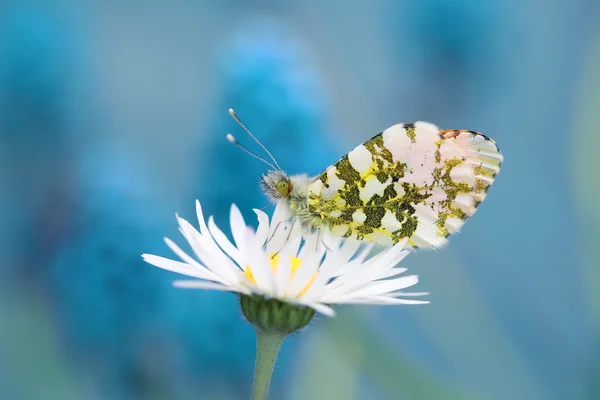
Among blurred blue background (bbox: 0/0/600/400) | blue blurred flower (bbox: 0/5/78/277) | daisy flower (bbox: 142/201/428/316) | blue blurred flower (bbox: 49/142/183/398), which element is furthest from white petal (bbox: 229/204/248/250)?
blue blurred flower (bbox: 0/5/78/277)

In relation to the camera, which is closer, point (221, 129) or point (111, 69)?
point (221, 129)

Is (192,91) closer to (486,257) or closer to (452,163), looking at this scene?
(486,257)

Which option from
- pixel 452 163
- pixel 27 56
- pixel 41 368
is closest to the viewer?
pixel 452 163

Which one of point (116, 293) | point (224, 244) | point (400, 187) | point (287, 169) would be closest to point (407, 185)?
point (400, 187)

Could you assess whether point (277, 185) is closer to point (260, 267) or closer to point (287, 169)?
point (260, 267)

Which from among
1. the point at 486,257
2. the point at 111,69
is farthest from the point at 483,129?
the point at 111,69

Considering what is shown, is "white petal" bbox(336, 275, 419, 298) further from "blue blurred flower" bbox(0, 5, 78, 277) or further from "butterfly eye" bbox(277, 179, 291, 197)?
"blue blurred flower" bbox(0, 5, 78, 277)

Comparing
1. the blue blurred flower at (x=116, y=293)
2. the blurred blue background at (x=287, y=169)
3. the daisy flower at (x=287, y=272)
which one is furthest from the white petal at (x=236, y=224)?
the blue blurred flower at (x=116, y=293)
